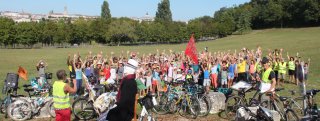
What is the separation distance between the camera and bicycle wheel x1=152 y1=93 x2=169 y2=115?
12930 mm

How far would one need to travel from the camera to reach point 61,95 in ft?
30.3

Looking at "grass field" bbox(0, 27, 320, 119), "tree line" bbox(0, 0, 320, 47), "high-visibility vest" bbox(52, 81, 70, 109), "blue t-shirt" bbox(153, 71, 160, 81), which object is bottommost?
"grass field" bbox(0, 27, 320, 119)

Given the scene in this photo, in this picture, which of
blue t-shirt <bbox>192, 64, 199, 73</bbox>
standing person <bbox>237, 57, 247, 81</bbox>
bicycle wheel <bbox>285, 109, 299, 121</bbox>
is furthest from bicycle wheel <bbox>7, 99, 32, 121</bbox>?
standing person <bbox>237, 57, 247, 81</bbox>

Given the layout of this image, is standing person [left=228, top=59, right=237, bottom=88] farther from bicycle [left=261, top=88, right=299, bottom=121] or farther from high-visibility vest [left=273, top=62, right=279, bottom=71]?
bicycle [left=261, top=88, right=299, bottom=121]

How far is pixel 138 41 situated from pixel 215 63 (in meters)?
91.7

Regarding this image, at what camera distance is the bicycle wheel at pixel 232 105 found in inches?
471

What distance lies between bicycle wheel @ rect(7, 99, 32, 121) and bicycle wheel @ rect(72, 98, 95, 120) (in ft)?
4.65

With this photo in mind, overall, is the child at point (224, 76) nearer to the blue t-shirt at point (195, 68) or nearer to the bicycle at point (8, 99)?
the blue t-shirt at point (195, 68)

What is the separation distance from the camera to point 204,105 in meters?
12.4

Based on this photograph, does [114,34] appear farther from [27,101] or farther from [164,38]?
[27,101]

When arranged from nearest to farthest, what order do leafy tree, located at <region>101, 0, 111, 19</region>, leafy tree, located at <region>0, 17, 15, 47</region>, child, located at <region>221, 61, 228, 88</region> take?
child, located at <region>221, 61, 228, 88</region> → leafy tree, located at <region>0, 17, 15, 47</region> → leafy tree, located at <region>101, 0, 111, 19</region>

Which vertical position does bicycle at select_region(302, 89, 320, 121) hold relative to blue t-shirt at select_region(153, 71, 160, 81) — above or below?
below

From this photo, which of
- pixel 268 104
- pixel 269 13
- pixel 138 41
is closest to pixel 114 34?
pixel 138 41

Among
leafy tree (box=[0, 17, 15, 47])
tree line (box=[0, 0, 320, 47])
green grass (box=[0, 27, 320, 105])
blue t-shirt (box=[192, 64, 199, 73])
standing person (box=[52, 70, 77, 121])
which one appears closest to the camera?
standing person (box=[52, 70, 77, 121])
